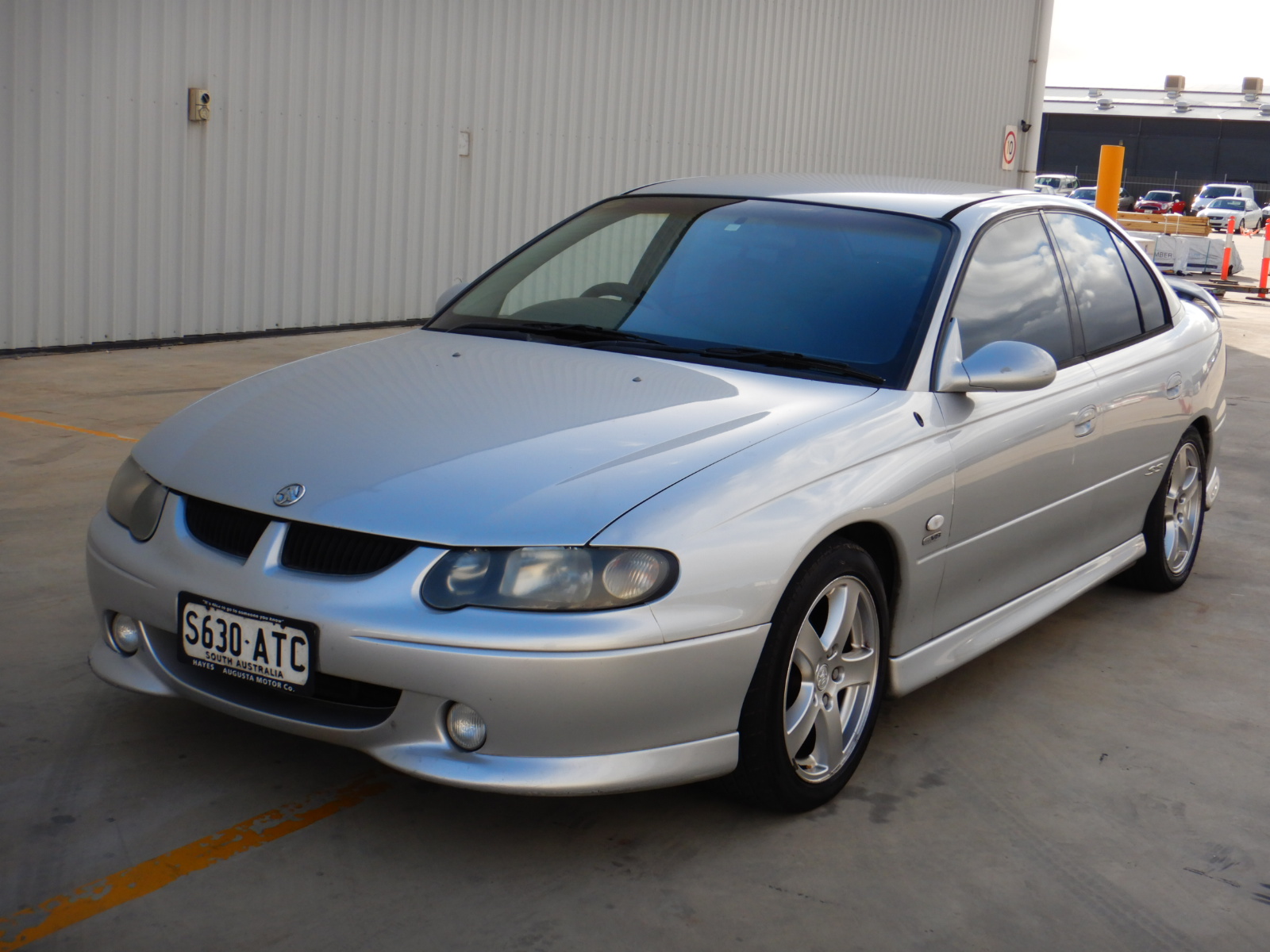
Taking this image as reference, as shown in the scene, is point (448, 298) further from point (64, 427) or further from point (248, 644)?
point (64, 427)

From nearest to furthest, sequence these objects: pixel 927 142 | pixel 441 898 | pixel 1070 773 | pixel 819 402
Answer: pixel 441 898
pixel 819 402
pixel 1070 773
pixel 927 142

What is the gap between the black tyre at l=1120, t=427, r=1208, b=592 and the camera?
4891 mm

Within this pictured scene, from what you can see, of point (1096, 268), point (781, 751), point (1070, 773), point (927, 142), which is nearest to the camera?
point (781, 751)

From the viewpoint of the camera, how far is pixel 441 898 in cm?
264

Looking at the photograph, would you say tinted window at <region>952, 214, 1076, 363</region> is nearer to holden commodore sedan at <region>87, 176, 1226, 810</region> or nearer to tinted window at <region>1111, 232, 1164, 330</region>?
holden commodore sedan at <region>87, 176, 1226, 810</region>

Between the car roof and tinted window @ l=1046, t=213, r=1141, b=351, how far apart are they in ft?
0.68

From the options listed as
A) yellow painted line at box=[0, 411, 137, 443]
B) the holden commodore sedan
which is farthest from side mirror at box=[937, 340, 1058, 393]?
yellow painted line at box=[0, 411, 137, 443]

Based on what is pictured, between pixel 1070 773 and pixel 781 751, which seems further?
pixel 1070 773

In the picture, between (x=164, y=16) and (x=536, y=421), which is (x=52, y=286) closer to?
(x=164, y=16)

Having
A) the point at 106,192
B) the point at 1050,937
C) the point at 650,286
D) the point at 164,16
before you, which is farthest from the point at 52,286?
the point at 1050,937

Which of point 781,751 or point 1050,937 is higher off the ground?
point 781,751

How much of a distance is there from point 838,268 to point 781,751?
1.46 m

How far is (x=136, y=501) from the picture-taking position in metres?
3.12

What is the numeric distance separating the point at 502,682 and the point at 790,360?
135 cm
